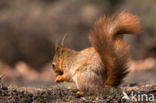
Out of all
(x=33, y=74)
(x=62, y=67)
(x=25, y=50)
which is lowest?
(x=62, y=67)

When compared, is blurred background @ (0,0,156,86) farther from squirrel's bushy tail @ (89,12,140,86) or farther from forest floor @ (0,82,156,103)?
squirrel's bushy tail @ (89,12,140,86)

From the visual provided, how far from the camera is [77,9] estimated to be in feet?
58.4

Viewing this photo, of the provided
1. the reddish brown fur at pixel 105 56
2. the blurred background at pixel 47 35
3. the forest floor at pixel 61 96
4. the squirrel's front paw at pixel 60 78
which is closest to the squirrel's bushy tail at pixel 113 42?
the reddish brown fur at pixel 105 56

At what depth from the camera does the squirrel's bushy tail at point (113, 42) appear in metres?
5.95

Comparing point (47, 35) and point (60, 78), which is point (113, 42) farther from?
point (47, 35)

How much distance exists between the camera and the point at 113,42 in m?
6.05

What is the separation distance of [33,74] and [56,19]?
284 centimetres

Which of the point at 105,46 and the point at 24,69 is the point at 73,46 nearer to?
the point at 24,69

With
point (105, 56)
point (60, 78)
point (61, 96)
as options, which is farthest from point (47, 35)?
point (105, 56)

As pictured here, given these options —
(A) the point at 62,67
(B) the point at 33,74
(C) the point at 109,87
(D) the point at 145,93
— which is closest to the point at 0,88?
(A) the point at 62,67

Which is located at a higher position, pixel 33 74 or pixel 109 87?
Answer: pixel 33 74

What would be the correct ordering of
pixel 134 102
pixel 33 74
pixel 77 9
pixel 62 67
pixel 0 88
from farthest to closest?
pixel 77 9
pixel 33 74
pixel 62 67
pixel 0 88
pixel 134 102

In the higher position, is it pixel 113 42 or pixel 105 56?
pixel 113 42

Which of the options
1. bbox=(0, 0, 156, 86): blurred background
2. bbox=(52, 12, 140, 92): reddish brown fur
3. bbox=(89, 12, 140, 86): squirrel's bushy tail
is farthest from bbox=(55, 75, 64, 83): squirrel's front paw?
bbox=(0, 0, 156, 86): blurred background
